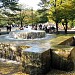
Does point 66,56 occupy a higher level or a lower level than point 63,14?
lower

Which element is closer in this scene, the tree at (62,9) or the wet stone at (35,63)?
the wet stone at (35,63)

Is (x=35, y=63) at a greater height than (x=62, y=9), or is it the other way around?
(x=62, y=9)

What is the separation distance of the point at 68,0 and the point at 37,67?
1716 centimetres

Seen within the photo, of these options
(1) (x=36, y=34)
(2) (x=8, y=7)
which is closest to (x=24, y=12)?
(2) (x=8, y=7)

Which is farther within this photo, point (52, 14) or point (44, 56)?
point (52, 14)

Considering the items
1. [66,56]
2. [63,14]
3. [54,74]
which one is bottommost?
[54,74]

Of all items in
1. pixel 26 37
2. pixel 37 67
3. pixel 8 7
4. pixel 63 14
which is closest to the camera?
pixel 37 67

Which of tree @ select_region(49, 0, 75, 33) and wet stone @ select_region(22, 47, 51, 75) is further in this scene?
tree @ select_region(49, 0, 75, 33)

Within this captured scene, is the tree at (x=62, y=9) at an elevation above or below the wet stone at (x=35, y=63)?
above

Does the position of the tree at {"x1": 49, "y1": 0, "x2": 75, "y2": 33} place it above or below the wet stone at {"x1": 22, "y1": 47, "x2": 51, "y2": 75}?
above

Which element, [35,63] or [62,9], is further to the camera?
[62,9]

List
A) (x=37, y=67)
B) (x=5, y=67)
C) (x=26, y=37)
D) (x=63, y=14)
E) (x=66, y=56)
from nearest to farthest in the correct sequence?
(x=37, y=67) < (x=66, y=56) < (x=5, y=67) < (x=26, y=37) < (x=63, y=14)

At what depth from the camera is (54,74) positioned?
7652 mm

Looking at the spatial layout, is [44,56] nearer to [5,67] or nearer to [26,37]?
[5,67]
